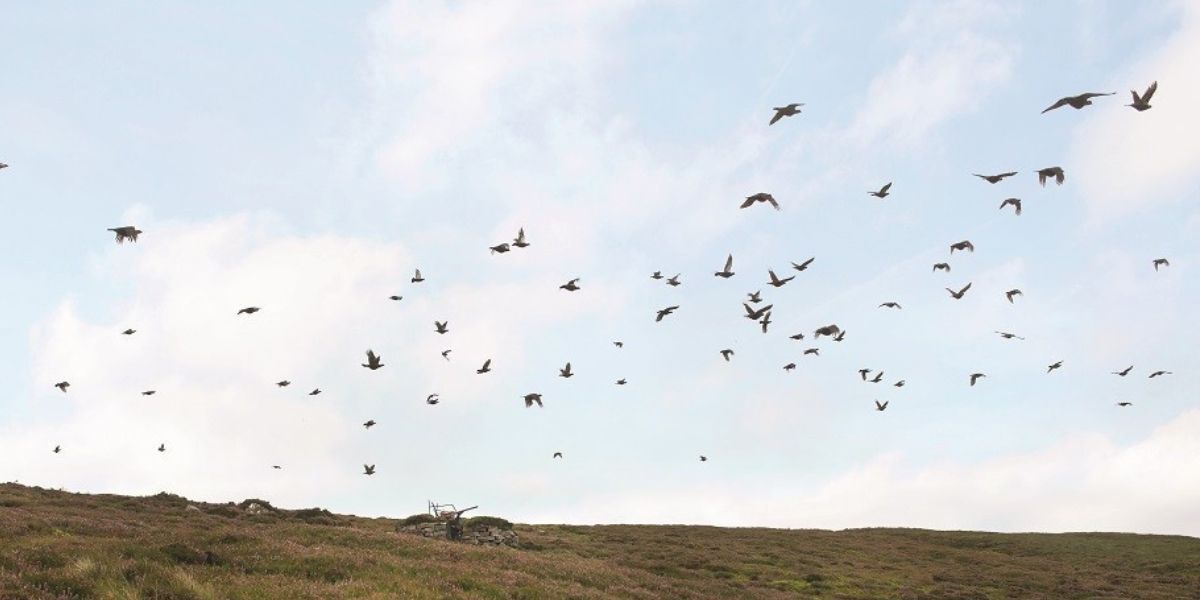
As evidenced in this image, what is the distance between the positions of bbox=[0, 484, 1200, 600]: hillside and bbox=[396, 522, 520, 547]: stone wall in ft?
3.40

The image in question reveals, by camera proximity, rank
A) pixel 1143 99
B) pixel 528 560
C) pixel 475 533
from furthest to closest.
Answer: pixel 475 533
pixel 528 560
pixel 1143 99

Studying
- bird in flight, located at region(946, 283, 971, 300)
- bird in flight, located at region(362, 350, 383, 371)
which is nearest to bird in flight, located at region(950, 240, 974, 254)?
bird in flight, located at region(946, 283, 971, 300)

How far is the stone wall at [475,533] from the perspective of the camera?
4389 cm

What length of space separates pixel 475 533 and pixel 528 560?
1172 cm

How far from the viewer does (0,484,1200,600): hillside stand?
20062 mm

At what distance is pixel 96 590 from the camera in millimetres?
17031

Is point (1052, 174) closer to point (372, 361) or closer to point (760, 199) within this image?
point (760, 199)

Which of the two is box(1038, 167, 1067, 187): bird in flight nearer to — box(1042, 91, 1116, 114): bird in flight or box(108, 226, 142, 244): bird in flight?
box(1042, 91, 1116, 114): bird in flight

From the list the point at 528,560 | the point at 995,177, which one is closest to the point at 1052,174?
the point at 995,177

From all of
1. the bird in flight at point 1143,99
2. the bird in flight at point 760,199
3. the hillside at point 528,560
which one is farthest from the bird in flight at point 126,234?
the bird in flight at point 1143,99

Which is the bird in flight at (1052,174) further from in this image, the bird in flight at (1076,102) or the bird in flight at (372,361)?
the bird in flight at (372,361)

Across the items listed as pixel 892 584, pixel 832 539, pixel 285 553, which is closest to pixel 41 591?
pixel 285 553

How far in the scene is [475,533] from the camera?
44.8 metres

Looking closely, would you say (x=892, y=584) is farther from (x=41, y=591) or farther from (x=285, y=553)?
(x=41, y=591)
